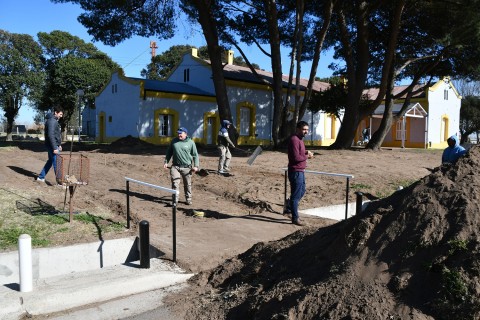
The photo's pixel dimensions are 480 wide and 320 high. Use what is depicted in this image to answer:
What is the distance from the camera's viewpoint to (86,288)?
5.34m

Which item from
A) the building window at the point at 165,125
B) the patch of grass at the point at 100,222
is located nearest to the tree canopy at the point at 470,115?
the building window at the point at 165,125

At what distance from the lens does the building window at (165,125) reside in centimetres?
2942

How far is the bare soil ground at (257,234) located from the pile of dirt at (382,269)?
0.01 meters

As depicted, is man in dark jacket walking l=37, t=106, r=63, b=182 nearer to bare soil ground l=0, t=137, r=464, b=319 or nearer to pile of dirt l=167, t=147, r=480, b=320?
bare soil ground l=0, t=137, r=464, b=319

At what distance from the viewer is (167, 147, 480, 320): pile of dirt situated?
3736 millimetres

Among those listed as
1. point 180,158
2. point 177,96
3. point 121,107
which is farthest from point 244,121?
point 180,158

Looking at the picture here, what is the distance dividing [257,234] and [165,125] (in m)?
22.6

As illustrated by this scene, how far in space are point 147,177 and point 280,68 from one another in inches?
425

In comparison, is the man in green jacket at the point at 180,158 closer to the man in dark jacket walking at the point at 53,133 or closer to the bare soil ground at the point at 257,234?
the bare soil ground at the point at 257,234

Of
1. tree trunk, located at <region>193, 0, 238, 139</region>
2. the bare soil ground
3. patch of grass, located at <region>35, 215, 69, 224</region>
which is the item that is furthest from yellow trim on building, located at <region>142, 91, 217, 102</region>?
patch of grass, located at <region>35, 215, 69, 224</region>

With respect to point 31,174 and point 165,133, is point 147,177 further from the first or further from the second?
point 165,133

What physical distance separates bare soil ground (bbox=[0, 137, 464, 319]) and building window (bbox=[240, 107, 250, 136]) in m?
17.2

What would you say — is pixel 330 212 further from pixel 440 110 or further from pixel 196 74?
pixel 440 110

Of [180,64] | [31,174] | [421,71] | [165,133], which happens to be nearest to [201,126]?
[165,133]
